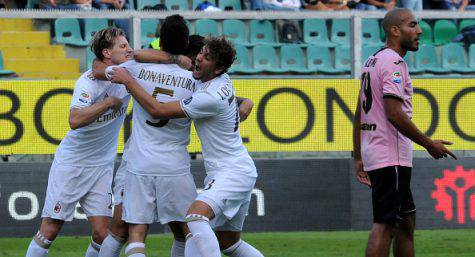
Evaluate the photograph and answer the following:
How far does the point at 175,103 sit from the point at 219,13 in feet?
16.7

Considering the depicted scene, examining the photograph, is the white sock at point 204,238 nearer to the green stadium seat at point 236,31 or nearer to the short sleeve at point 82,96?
the short sleeve at point 82,96

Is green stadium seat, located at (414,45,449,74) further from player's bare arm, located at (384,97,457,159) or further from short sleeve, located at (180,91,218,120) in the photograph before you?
short sleeve, located at (180,91,218,120)

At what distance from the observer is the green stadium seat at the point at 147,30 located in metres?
12.1

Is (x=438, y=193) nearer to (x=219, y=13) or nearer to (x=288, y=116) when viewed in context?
(x=288, y=116)

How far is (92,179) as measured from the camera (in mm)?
8344

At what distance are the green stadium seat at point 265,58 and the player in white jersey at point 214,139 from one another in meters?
5.44

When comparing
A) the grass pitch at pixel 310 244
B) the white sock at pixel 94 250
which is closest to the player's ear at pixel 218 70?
the white sock at pixel 94 250

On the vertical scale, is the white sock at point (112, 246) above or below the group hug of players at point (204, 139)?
below

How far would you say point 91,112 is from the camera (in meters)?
7.62

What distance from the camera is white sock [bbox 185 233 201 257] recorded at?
7258 millimetres

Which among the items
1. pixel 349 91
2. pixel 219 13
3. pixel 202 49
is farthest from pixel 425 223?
pixel 202 49

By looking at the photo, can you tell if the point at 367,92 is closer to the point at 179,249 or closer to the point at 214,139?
the point at 214,139

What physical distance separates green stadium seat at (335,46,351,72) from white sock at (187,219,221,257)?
6082 millimetres

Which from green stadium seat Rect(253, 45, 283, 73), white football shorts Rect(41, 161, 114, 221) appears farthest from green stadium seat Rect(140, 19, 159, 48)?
white football shorts Rect(41, 161, 114, 221)
